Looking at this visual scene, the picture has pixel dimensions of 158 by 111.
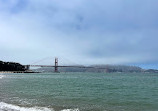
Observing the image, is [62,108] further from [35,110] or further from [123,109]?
[123,109]

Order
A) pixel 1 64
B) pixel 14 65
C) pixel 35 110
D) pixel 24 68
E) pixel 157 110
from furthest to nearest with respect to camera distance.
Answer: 1. pixel 24 68
2. pixel 14 65
3. pixel 1 64
4. pixel 157 110
5. pixel 35 110

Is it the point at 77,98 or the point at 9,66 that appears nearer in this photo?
the point at 77,98

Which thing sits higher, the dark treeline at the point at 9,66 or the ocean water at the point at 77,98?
the dark treeline at the point at 9,66

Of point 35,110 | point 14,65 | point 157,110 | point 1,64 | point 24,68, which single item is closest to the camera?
point 35,110

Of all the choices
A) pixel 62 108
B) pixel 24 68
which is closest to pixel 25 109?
pixel 62 108

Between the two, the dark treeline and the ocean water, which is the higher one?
the dark treeline

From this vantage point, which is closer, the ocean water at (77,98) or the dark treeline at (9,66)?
the ocean water at (77,98)

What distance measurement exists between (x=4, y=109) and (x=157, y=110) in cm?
892

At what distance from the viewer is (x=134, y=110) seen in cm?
1302

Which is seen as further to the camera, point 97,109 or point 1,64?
point 1,64

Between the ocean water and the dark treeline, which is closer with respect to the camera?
the ocean water

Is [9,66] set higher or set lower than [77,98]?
higher

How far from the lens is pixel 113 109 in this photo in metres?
13.2

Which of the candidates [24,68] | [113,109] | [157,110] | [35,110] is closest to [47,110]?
[35,110]
